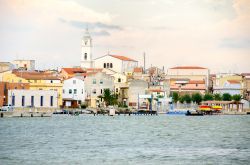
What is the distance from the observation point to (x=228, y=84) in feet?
323

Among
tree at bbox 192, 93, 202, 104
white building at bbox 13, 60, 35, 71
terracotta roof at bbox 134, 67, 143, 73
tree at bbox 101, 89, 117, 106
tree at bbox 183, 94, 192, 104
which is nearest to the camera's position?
tree at bbox 101, 89, 117, 106

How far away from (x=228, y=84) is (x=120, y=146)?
6385 cm

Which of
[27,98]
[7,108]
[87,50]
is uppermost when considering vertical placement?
[87,50]

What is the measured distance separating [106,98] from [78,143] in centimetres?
3949

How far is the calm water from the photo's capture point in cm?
3039

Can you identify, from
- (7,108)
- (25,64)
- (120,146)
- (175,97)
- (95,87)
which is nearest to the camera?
(120,146)

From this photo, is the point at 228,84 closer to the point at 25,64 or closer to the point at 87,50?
the point at 87,50

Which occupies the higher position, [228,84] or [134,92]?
[228,84]

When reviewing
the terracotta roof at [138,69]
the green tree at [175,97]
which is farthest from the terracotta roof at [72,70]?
the green tree at [175,97]

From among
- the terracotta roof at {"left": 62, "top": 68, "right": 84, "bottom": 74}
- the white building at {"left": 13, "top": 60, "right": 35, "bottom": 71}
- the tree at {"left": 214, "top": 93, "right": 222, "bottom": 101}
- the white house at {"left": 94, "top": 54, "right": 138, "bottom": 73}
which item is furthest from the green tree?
the white building at {"left": 13, "top": 60, "right": 35, "bottom": 71}

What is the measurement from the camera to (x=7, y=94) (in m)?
70.9

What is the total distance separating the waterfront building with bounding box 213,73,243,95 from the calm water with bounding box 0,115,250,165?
161 feet

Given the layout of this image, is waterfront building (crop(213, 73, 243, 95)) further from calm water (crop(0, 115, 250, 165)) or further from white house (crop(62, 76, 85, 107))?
calm water (crop(0, 115, 250, 165))

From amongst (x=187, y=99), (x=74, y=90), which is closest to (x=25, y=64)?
(x=187, y=99)
